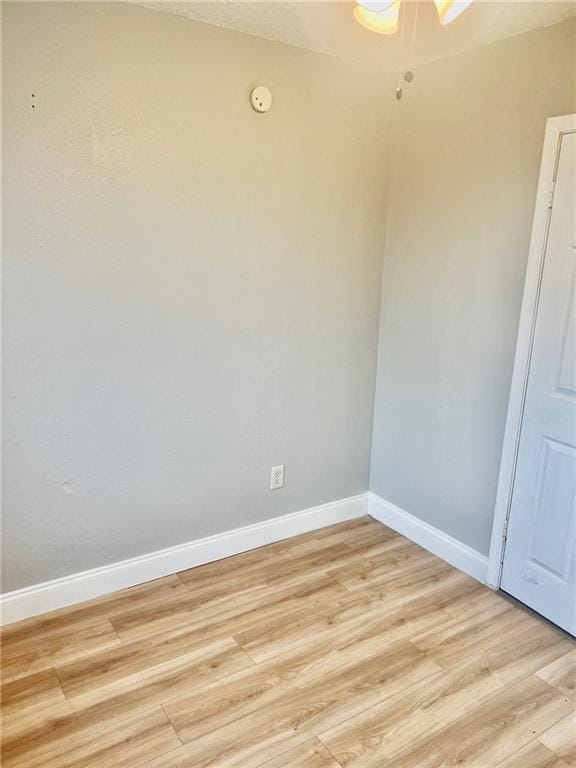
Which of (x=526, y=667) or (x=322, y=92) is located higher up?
(x=322, y=92)

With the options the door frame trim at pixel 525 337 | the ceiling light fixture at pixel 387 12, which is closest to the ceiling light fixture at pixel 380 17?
the ceiling light fixture at pixel 387 12

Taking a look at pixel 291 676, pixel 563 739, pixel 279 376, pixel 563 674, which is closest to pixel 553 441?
pixel 563 674

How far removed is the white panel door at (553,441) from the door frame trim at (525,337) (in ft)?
0.06

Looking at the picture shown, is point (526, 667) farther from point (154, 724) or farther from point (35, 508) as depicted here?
point (35, 508)

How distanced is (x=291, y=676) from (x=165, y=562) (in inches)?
32.1

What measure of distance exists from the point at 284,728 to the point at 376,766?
30 cm

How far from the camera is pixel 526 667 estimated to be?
2018 millimetres

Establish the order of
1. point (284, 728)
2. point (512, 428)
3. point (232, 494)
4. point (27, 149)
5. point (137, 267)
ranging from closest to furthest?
point (284, 728) → point (27, 149) → point (137, 267) → point (512, 428) → point (232, 494)

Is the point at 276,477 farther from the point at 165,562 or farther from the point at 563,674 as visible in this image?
the point at 563,674

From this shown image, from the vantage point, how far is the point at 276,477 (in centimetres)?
276

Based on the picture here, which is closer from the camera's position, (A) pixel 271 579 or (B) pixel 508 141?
(B) pixel 508 141

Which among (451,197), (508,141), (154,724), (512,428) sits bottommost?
(154,724)

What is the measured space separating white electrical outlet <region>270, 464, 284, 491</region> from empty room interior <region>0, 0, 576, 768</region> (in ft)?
0.06

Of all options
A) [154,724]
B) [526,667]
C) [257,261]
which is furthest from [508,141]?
[154,724]
